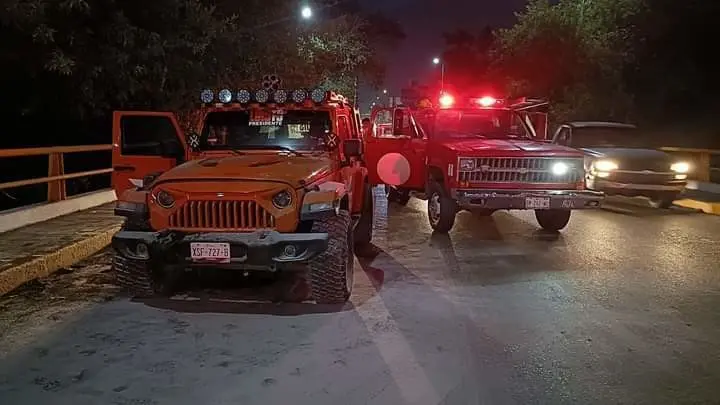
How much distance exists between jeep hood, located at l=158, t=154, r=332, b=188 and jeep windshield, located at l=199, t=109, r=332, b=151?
43cm

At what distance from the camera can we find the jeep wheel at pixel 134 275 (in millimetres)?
6875

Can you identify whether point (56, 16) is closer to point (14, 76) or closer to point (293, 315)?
point (14, 76)

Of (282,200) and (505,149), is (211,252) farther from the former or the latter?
(505,149)

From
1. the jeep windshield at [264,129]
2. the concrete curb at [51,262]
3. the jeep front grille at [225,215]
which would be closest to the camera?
the jeep front grille at [225,215]

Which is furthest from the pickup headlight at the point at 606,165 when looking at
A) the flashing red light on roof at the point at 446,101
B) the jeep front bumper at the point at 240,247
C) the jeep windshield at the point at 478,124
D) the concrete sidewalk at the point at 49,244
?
the jeep front bumper at the point at 240,247

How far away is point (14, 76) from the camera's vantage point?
12.8m

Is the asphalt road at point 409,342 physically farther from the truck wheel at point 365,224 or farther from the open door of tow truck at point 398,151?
the open door of tow truck at point 398,151

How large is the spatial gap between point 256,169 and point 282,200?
0.54 meters

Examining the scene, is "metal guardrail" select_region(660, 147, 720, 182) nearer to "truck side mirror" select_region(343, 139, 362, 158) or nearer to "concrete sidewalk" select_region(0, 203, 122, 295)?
"truck side mirror" select_region(343, 139, 362, 158)

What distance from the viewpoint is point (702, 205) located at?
14805 mm

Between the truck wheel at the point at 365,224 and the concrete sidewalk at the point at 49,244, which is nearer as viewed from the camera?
the concrete sidewalk at the point at 49,244

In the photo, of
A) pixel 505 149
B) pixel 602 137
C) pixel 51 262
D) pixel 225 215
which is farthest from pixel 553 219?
pixel 51 262

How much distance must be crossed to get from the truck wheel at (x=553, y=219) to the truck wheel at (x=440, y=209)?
1.47m

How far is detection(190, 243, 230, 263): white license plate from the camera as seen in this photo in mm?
6336
